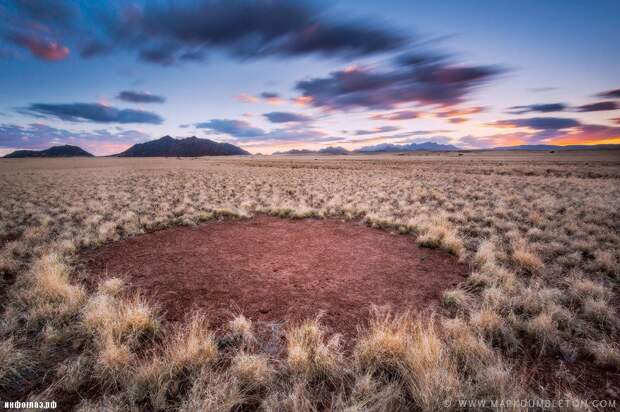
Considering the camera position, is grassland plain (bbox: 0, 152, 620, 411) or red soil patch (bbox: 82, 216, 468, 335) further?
→ red soil patch (bbox: 82, 216, 468, 335)

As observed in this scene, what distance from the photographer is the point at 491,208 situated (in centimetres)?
1317

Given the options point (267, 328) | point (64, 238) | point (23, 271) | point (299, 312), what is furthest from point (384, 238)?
point (64, 238)

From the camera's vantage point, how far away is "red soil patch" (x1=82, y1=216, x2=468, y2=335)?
5016 millimetres

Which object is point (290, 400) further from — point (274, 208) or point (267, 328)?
point (274, 208)

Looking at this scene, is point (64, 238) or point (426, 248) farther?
point (64, 238)

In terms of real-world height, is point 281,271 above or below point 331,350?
below

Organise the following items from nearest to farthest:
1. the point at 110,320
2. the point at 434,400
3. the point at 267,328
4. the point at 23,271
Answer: the point at 434,400 < the point at 110,320 < the point at 267,328 < the point at 23,271

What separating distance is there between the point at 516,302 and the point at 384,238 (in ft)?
15.0

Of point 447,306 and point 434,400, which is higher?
point 434,400

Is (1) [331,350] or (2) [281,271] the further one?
(2) [281,271]

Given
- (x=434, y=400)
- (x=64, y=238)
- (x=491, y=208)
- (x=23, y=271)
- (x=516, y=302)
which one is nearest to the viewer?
(x=434, y=400)

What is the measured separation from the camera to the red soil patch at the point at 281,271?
16.5ft

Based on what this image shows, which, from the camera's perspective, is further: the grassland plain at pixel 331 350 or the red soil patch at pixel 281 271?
the red soil patch at pixel 281 271

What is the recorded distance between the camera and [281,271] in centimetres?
657
